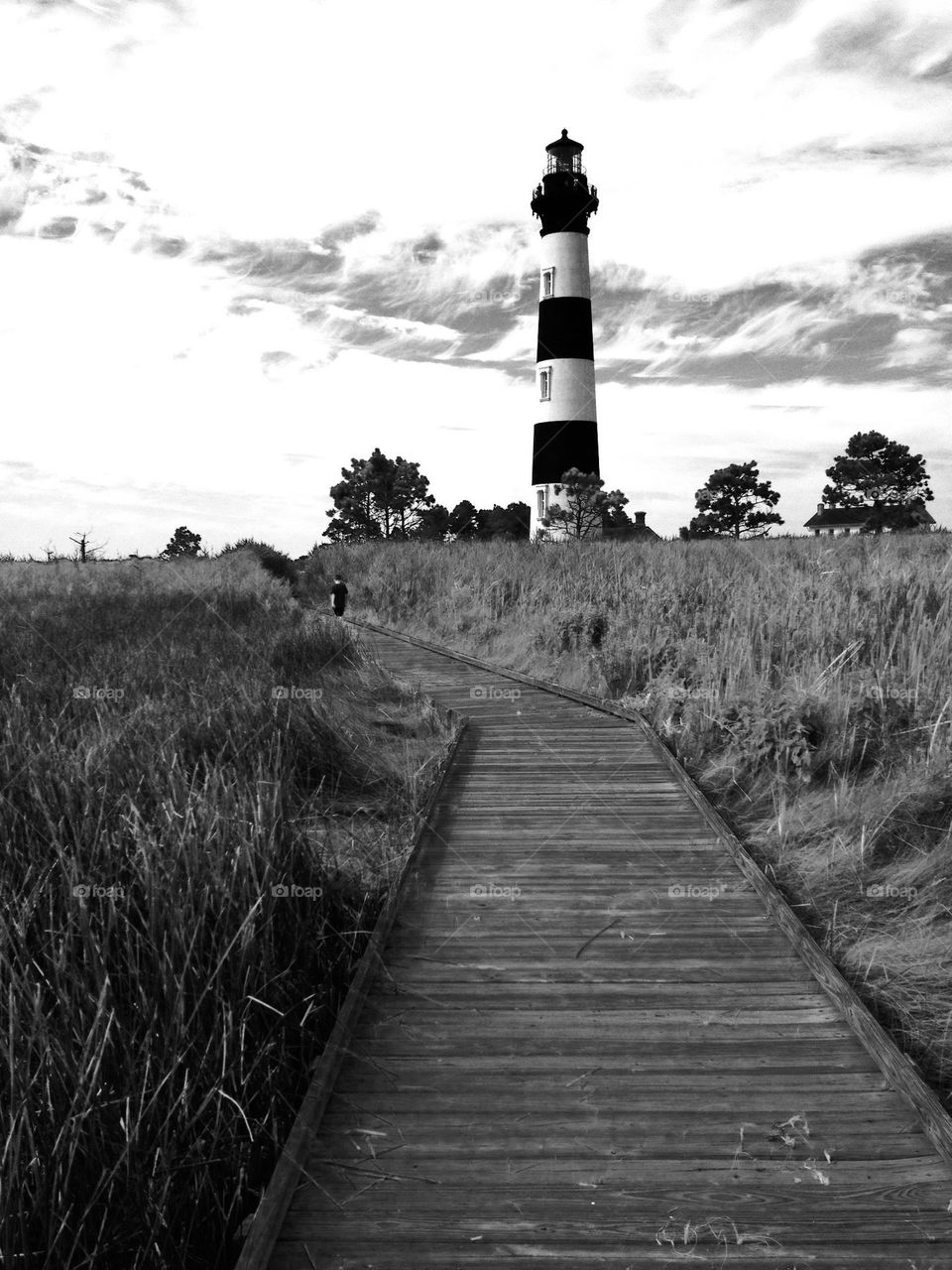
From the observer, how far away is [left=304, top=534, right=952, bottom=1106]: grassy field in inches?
135

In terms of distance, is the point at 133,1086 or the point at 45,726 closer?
the point at 133,1086

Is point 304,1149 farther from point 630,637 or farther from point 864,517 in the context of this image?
point 864,517

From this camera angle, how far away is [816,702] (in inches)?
A: 211

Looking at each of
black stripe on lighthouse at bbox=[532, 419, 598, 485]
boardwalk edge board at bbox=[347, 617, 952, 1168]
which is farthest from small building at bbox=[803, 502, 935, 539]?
boardwalk edge board at bbox=[347, 617, 952, 1168]

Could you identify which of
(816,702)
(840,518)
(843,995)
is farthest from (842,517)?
(843,995)

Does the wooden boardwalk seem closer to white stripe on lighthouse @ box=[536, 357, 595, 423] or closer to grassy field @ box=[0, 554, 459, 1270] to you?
grassy field @ box=[0, 554, 459, 1270]

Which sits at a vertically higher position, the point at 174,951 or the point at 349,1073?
the point at 174,951

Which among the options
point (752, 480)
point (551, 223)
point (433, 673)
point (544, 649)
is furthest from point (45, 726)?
point (752, 480)

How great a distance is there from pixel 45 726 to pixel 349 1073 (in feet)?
9.64

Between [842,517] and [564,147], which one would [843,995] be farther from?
[842,517]

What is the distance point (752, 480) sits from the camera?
2199 inches

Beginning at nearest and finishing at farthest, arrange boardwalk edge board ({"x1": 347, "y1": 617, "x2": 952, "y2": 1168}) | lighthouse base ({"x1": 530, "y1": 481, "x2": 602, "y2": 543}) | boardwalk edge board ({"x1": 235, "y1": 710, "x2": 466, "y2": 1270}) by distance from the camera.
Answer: boardwalk edge board ({"x1": 235, "y1": 710, "x2": 466, "y2": 1270}), boardwalk edge board ({"x1": 347, "y1": 617, "x2": 952, "y2": 1168}), lighthouse base ({"x1": 530, "y1": 481, "x2": 602, "y2": 543})

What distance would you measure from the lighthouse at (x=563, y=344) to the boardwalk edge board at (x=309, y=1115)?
101 feet

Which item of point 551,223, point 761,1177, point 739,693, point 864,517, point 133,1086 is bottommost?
point 761,1177
